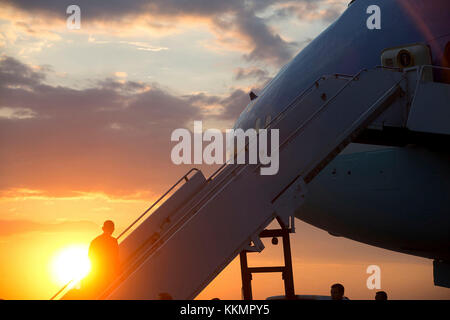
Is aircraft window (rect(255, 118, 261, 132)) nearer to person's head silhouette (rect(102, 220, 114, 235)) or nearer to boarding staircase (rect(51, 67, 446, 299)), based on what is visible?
boarding staircase (rect(51, 67, 446, 299))

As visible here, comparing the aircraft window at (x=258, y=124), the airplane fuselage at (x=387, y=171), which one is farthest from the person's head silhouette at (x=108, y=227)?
the aircraft window at (x=258, y=124)

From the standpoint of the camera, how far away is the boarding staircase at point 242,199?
1195 centimetres

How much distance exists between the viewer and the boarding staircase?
1195 cm

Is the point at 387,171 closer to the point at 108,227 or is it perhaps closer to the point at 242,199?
the point at 242,199

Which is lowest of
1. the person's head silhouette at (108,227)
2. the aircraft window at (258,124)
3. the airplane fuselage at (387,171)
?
the person's head silhouette at (108,227)

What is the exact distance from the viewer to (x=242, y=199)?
12805 mm

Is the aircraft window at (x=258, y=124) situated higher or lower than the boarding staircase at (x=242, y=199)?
higher

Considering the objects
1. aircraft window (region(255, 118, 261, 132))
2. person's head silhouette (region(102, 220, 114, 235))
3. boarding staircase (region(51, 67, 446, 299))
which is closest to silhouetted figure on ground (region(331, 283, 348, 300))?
A: boarding staircase (region(51, 67, 446, 299))

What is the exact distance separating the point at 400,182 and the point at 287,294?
6438 millimetres

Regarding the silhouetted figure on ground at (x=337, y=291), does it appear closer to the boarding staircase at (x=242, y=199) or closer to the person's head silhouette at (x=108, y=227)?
the boarding staircase at (x=242, y=199)

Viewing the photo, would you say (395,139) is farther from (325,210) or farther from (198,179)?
(325,210)

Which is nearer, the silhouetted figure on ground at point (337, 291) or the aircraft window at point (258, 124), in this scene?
the silhouetted figure on ground at point (337, 291)

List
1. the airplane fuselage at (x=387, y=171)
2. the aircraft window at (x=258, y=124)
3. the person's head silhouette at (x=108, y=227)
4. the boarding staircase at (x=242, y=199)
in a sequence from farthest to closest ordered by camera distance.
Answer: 1. the aircraft window at (x=258, y=124)
2. the airplane fuselage at (x=387, y=171)
3. the person's head silhouette at (x=108, y=227)
4. the boarding staircase at (x=242, y=199)
